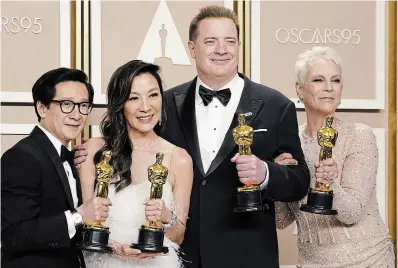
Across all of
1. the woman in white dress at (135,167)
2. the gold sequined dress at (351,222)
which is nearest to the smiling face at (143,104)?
the woman in white dress at (135,167)

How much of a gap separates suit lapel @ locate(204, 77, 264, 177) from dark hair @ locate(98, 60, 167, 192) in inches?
13.6

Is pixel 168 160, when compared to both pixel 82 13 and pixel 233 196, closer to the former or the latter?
pixel 233 196

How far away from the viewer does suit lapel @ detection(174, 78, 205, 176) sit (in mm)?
3049

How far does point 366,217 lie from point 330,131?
57cm

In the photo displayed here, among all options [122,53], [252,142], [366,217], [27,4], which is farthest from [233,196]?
[27,4]

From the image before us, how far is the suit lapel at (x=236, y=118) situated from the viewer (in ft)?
9.92

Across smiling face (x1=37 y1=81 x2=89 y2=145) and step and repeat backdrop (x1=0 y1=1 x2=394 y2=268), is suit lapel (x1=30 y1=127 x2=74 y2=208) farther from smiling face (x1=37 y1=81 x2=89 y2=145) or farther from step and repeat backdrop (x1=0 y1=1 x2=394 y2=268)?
step and repeat backdrop (x1=0 y1=1 x2=394 y2=268)

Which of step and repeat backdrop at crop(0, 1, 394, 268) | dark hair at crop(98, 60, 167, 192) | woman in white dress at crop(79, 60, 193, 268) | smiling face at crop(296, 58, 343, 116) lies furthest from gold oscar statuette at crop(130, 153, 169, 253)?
step and repeat backdrop at crop(0, 1, 394, 268)

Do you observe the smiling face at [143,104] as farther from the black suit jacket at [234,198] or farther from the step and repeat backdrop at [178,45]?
the step and repeat backdrop at [178,45]

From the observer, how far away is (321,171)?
9.70 ft

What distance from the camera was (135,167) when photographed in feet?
9.68

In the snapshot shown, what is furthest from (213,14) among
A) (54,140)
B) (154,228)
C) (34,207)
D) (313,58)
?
(34,207)

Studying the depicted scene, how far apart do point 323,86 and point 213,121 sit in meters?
0.62

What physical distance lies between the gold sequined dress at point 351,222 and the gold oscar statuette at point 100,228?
3.48 ft
